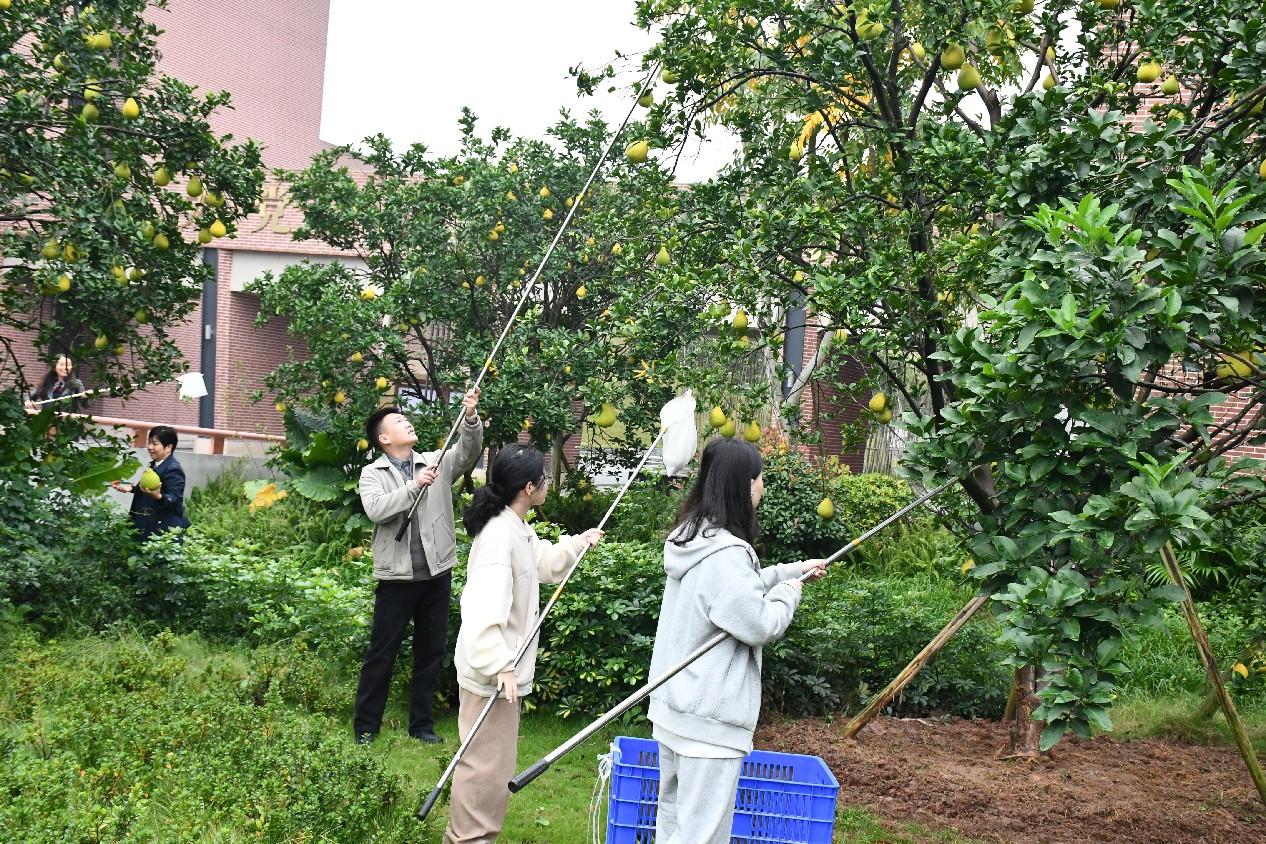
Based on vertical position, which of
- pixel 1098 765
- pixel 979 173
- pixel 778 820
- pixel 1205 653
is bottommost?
pixel 1098 765

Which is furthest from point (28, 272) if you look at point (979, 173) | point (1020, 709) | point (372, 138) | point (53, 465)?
point (1020, 709)

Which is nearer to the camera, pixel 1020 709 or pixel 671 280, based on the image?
pixel 671 280

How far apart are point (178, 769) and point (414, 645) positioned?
5.88ft

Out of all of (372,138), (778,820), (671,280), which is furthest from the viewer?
(372,138)

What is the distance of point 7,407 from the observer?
742cm

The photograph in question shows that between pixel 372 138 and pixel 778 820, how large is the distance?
8.10 meters

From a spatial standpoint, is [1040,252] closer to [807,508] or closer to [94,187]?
Answer: [94,187]

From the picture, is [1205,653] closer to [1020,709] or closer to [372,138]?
[1020,709]

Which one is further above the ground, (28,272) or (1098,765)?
(28,272)

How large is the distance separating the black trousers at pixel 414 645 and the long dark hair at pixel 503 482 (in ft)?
5.49

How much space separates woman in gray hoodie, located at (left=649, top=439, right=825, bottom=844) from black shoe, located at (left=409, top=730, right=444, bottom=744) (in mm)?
2470

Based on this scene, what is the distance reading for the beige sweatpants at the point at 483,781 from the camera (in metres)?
3.83

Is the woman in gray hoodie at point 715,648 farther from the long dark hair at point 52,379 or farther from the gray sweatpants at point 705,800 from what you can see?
the long dark hair at point 52,379

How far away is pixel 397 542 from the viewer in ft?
17.7
